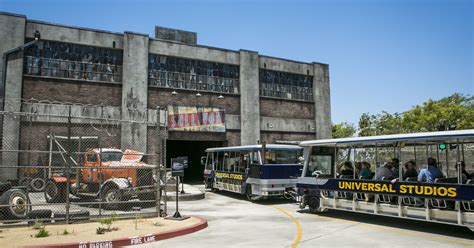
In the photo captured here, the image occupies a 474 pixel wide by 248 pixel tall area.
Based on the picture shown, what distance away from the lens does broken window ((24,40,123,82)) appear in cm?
2625

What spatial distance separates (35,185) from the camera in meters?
16.9

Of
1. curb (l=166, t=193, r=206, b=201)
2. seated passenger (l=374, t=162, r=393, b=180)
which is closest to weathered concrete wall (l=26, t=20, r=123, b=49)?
curb (l=166, t=193, r=206, b=201)

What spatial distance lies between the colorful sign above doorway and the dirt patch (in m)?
18.8

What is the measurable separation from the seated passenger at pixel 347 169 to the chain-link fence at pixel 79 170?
6.20 m

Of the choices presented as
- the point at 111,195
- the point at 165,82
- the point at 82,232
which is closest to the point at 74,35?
the point at 165,82

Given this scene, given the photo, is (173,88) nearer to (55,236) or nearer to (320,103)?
(320,103)

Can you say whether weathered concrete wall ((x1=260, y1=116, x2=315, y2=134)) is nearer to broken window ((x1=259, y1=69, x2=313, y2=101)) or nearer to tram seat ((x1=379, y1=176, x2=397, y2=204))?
broken window ((x1=259, y1=69, x2=313, y2=101))

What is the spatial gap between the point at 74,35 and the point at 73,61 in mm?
1846

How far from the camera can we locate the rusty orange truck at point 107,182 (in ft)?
47.0

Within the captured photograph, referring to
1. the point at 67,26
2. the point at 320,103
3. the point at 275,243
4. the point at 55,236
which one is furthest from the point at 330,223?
the point at 320,103

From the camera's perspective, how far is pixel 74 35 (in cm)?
2742

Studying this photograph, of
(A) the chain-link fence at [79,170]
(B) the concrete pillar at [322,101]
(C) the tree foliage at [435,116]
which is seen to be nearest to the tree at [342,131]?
(C) the tree foliage at [435,116]

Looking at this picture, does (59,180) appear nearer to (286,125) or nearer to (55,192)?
(55,192)

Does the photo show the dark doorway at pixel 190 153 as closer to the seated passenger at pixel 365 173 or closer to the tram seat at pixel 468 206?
the seated passenger at pixel 365 173
